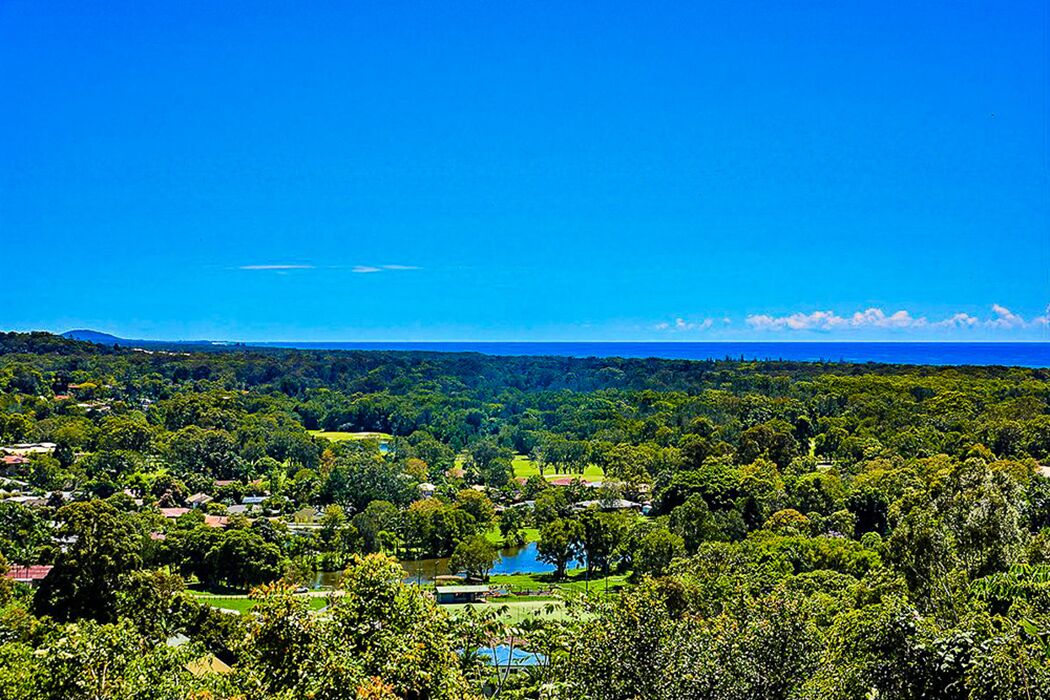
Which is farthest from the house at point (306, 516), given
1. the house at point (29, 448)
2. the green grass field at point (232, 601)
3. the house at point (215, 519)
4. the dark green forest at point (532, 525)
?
the house at point (29, 448)

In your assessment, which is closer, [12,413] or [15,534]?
[15,534]

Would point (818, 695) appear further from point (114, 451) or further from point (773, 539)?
point (114, 451)

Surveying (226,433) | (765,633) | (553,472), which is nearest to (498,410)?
(553,472)

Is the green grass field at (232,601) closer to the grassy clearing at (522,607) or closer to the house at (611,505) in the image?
the grassy clearing at (522,607)

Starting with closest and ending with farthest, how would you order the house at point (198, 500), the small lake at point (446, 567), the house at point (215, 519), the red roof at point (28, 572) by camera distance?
the red roof at point (28, 572) → the small lake at point (446, 567) → the house at point (215, 519) → the house at point (198, 500)

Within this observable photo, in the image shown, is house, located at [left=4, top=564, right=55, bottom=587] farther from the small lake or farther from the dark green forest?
the small lake

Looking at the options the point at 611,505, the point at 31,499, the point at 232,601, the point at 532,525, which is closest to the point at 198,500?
the point at 31,499
